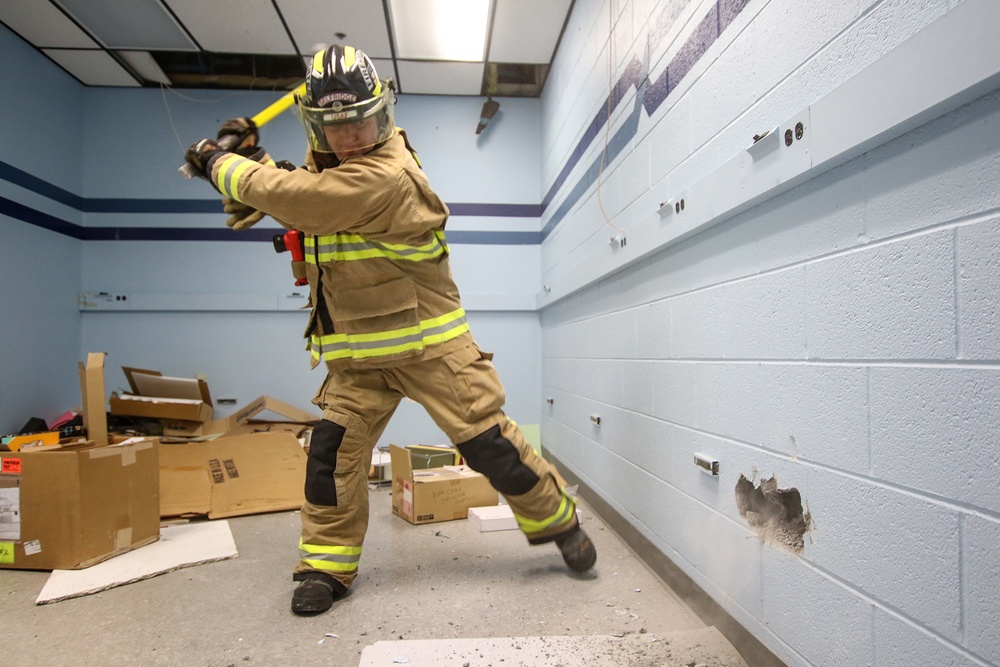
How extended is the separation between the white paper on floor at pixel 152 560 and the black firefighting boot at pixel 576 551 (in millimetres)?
1198

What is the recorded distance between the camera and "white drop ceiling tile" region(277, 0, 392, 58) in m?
3.33

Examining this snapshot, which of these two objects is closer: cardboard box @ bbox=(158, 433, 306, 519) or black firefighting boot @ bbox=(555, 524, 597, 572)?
black firefighting boot @ bbox=(555, 524, 597, 572)

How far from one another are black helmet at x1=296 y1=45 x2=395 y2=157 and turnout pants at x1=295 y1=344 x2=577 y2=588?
0.70 m

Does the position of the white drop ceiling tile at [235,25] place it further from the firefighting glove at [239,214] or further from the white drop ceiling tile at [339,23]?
the firefighting glove at [239,214]

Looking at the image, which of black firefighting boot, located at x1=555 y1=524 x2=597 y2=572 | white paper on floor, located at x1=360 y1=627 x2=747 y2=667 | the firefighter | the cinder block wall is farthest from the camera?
black firefighting boot, located at x1=555 y1=524 x2=597 y2=572

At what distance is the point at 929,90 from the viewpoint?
784 mm

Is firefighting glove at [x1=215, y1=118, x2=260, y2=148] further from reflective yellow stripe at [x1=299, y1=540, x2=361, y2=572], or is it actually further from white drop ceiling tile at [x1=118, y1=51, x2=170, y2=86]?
white drop ceiling tile at [x1=118, y1=51, x2=170, y2=86]

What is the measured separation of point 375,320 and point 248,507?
1.48 m

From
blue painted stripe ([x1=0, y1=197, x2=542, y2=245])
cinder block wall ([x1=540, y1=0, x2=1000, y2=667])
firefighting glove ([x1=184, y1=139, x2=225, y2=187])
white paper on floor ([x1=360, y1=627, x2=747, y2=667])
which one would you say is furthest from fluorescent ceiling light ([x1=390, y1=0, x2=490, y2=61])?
white paper on floor ([x1=360, y1=627, x2=747, y2=667])

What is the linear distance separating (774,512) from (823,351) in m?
0.38

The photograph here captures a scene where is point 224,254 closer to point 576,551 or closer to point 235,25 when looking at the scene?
point 235,25

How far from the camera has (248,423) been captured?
3.72 m

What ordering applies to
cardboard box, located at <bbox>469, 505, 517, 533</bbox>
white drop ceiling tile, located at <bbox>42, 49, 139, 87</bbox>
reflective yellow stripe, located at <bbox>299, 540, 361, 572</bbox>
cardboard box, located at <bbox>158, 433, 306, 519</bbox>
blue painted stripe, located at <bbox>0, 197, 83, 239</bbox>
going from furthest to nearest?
white drop ceiling tile, located at <bbox>42, 49, 139, 87</bbox>
blue painted stripe, located at <bbox>0, 197, 83, 239</bbox>
cardboard box, located at <bbox>158, 433, 306, 519</bbox>
cardboard box, located at <bbox>469, 505, 517, 533</bbox>
reflective yellow stripe, located at <bbox>299, 540, 361, 572</bbox>

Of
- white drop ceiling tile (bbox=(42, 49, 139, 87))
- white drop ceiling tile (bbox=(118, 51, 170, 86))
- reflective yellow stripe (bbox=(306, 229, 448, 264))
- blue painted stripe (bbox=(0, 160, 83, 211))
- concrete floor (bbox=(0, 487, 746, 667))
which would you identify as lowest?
concrete floor (bbox=(0, 487, 746, 667))
